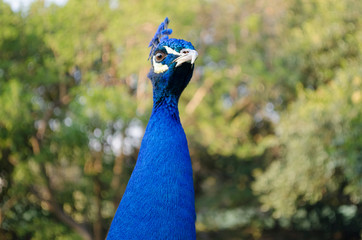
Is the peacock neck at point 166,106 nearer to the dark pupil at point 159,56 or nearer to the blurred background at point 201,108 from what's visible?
the dark pupil at point 159,56

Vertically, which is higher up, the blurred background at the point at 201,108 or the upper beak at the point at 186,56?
the blurred background at the point at 201,108

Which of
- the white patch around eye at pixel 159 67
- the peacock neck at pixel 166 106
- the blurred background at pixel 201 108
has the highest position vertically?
the blurred background at pixel 201 108

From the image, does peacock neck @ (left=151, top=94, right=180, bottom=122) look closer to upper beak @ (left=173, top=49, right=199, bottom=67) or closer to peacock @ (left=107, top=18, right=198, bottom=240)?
peacock @ (left=107, top=18, right=198, bottom=240)

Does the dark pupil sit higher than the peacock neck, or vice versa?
the dark pupil

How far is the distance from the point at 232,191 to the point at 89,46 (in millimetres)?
5802

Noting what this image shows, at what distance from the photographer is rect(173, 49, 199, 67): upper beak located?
1961mm

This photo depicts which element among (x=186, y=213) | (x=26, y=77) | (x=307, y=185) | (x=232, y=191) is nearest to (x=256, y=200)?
(x=232, y=191)

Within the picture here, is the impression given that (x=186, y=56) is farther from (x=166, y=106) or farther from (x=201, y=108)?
(x=201, y=108)

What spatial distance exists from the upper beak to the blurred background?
5463 millimetres

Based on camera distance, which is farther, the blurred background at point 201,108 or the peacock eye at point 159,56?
the blurred background at point 201,108

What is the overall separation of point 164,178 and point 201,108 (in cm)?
840

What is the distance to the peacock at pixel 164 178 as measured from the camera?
1754mm

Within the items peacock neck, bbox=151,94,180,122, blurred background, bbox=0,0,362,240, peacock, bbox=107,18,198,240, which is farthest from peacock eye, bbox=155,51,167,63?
blurred background, bbox=0,0,362,240

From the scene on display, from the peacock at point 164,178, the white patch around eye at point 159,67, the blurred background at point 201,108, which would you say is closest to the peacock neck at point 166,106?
the peacock at point 164,178
